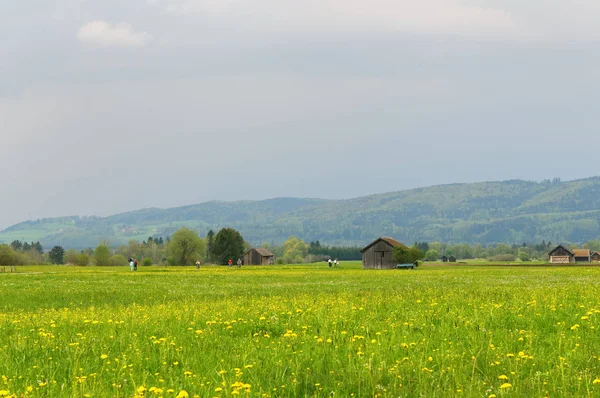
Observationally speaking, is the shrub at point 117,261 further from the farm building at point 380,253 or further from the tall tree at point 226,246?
the farm building at point 380,253

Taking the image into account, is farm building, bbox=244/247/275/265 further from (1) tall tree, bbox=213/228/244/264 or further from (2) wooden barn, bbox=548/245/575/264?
(2) wooden barn, bbox=548/245/575/264

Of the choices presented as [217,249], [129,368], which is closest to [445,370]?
[129,368]

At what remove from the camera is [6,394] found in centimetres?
A: 895

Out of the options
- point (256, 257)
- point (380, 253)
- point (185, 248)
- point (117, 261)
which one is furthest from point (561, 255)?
point (117, 261)

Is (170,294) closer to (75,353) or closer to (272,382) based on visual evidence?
(75,353)

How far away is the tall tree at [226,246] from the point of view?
178 m

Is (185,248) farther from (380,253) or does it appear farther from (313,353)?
(313,353)

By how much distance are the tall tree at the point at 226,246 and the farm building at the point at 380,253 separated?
5973cm

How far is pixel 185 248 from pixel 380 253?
72280 mm

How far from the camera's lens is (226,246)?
178500 mm

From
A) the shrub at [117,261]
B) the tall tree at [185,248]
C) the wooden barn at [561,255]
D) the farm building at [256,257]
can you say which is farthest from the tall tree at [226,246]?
the wooden barn at [561,255]

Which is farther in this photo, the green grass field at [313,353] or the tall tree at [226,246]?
the tall tree at [226,246]

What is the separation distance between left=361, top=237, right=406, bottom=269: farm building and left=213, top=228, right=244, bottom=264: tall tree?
5973 centimetres

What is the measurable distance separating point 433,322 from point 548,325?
9.14 ft
